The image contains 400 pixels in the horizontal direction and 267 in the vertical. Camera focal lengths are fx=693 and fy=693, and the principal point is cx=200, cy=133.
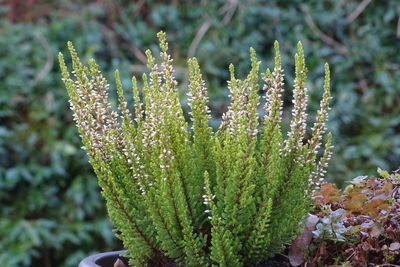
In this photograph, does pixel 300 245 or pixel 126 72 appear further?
pixel 126 72

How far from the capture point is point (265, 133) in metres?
1.29

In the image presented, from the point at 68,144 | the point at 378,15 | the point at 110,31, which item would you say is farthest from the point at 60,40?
the point at 378,15

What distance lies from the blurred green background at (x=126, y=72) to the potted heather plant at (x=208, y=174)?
2.50 meters

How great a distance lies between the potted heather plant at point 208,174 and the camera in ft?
4.13

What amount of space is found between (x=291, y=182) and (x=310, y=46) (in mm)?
3042

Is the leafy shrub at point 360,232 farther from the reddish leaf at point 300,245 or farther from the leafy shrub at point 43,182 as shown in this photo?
the leafy shrub at point 43,182

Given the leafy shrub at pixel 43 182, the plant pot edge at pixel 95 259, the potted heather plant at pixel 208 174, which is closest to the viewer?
the potted heather plant at pixel 208 174

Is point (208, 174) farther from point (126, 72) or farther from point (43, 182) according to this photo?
point (126, 72)

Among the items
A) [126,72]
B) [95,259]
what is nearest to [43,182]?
[126,72]

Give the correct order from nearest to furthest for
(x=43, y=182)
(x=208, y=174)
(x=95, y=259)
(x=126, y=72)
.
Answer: (x=208, y=174) < (x=95, y=259) < (x=43, y=182) < (x=126, y=72)

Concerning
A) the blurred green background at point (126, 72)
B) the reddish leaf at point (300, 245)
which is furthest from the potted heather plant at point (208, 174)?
the blurred green background at point (126, 72)

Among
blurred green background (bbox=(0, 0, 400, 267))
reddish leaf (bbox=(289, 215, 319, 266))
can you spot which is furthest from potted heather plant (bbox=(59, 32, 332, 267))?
blurred green background (bbox=(0, 0, 400, 267))

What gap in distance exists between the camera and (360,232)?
1380 millimetres

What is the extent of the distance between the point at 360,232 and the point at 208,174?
346 mm
